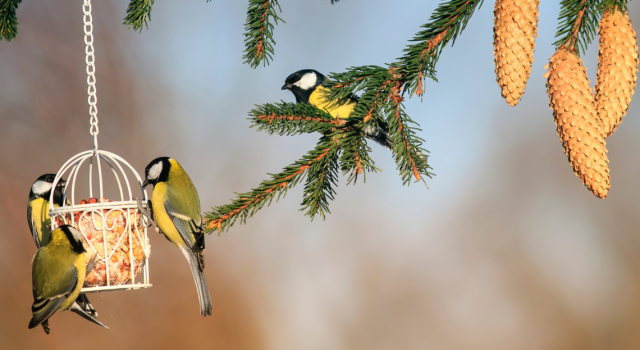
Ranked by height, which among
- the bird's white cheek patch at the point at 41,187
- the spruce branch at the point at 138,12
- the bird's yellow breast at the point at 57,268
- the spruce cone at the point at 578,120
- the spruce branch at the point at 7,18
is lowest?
the spruce cone at the point at 578,120

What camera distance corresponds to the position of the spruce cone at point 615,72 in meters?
0.76

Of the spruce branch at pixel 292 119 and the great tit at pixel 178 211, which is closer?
the spruce branch at pixel 292 119

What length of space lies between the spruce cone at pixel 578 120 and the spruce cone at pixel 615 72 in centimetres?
5

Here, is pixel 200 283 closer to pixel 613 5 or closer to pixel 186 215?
pixel 186 215

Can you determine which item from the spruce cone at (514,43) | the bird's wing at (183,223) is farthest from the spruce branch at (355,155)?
the bird's wing at (183,223)

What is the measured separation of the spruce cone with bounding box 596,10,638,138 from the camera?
Result: 0.76 metres

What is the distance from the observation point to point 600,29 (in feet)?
2.62

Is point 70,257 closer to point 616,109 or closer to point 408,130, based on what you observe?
point 408,130

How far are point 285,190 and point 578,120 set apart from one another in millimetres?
569

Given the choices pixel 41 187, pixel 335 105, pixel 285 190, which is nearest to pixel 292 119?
pixel 285 190

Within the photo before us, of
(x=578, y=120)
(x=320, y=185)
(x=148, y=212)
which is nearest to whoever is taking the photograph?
(x=578, y=120)

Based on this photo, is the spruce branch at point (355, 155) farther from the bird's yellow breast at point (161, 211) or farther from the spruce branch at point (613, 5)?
the bird's yellow breast at point (161, 211)

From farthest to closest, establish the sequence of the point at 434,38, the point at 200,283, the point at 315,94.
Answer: the point at 315,94 < the point at 200,283 < the point at 434,38

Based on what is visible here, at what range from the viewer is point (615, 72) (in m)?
0.76
